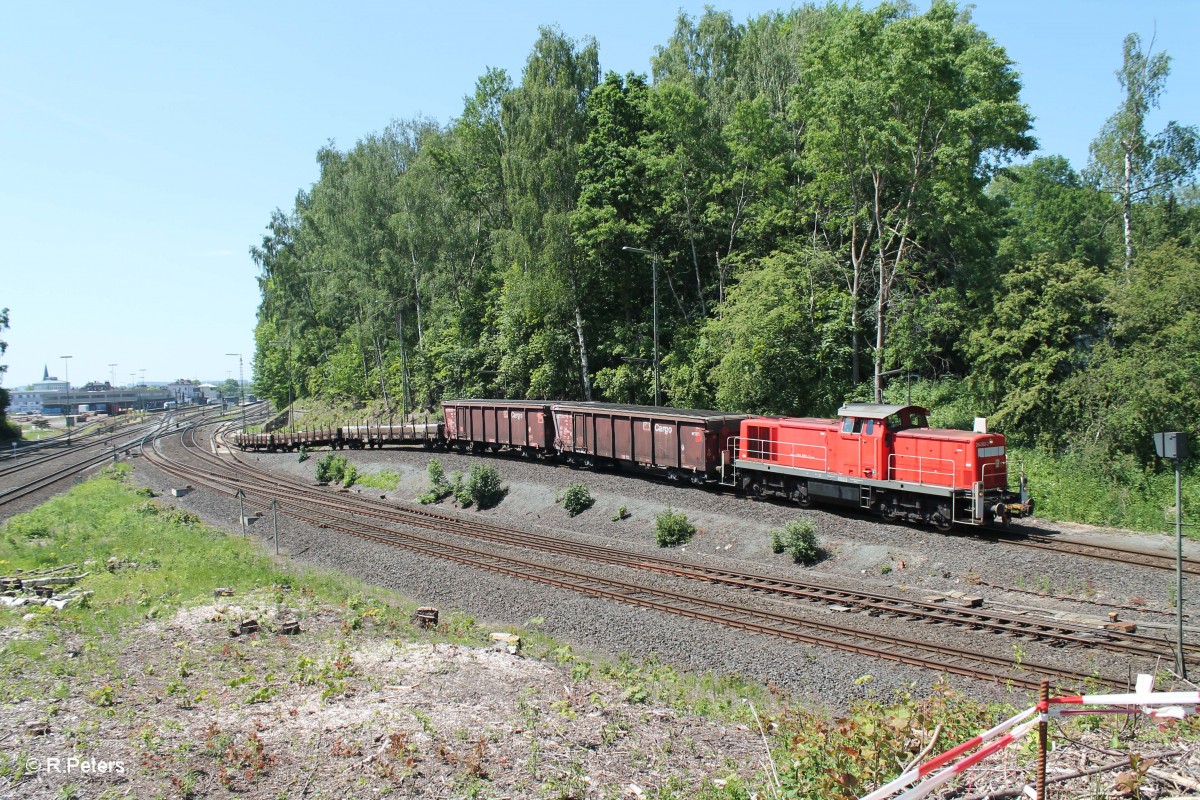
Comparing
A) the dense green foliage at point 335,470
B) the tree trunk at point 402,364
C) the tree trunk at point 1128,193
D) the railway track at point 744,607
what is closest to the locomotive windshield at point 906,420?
the railway track at point 744,607

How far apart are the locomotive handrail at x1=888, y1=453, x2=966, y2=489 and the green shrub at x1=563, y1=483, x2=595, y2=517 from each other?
36.6ft

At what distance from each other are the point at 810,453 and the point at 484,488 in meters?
13.9

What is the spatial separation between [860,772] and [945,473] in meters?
14.6

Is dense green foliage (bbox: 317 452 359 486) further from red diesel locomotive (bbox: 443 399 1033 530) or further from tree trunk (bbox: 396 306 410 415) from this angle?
tree trunk (bbox: 396 306 410 415)

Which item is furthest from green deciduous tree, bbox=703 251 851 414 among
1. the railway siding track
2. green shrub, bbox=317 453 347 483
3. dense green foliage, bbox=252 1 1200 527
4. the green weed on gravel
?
green shrub, bbox=317 453 347 483

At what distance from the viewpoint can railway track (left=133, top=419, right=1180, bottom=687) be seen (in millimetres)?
13023

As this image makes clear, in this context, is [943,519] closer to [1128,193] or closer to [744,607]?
[744,607]

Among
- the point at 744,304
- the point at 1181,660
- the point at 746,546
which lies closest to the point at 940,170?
the point at 744,304

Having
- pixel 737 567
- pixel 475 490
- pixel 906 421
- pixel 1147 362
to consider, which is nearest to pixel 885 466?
pixel 906 421

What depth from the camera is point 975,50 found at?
2814 centimetres

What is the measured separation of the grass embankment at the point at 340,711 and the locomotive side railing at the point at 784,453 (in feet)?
36.5

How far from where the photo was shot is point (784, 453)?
80.1 feet

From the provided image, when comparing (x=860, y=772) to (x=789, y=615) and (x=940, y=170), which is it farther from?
(x=940, y=170)

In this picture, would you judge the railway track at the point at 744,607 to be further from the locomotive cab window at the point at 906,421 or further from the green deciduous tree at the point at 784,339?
the green deciduous tree at the point at 784,339
